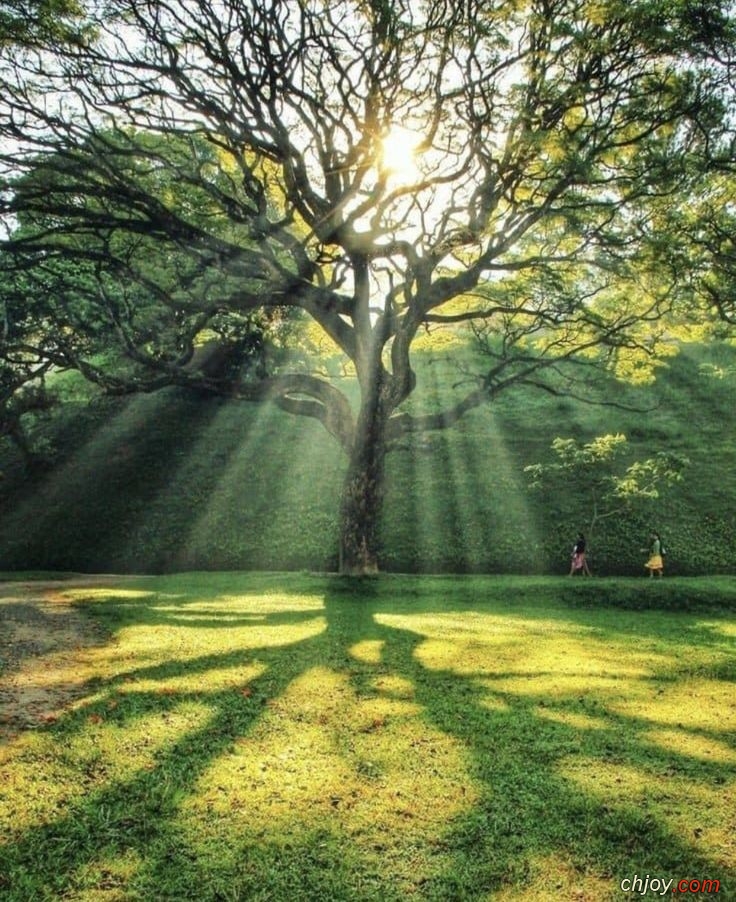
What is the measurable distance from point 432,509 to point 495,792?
2640 cm

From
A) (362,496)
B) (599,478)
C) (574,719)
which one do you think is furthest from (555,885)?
(599,478)

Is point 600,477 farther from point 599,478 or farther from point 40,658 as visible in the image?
point 40,658

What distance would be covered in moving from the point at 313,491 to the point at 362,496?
13810 mm

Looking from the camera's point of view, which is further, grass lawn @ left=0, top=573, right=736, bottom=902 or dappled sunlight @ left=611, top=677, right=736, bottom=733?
dappled sunlight @ left=611, top=677, right=736, bottom=733

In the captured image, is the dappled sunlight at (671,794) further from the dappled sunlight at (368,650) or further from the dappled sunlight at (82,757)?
the dappled sunlight at (368,650)

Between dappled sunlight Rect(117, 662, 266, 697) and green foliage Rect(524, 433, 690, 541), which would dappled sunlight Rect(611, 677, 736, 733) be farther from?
green foliage Rect(524, 433, 690, 541)

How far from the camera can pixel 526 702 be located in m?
8.07

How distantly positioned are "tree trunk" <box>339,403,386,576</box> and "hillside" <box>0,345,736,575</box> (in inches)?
123

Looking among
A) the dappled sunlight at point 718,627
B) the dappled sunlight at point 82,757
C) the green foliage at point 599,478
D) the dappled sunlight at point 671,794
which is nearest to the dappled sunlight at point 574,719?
the dappled sunlight at point 671,794

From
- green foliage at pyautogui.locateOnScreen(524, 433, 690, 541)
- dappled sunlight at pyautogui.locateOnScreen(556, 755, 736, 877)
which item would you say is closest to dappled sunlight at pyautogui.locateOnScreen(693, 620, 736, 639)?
dappled sunlight at pyautogui.locateOnScreen(556, 755, 736, 877)

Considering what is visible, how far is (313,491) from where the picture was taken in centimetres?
3372

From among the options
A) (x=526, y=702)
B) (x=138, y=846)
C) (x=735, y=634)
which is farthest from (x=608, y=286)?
(x=138, y=846)

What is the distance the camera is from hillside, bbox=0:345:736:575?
28500 mm

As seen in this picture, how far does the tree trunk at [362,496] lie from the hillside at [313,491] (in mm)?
3119
